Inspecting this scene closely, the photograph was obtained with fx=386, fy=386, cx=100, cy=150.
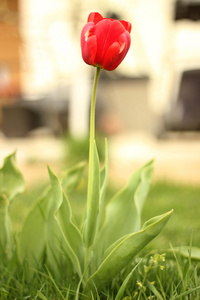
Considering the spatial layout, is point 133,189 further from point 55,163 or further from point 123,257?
point 55,163

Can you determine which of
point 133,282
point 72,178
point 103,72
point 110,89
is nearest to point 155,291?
point 133,282

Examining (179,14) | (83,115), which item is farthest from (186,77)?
(83,115)

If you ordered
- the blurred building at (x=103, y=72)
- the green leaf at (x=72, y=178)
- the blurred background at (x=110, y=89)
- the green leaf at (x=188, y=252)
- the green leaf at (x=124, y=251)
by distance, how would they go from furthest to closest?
1. the blurred building at (x=103, y=72)
2. the blurred background at (x=110, y=89)
3. the green leaf at (x=72, y=178)
4. the green leaf at (x=188, y=252)
5. the green leaf at (x=124, y=251)

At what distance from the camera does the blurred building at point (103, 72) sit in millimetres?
3996

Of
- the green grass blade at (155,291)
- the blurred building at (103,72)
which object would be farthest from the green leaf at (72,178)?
the blurred building at (103,72)

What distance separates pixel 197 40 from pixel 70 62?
89.6 inches

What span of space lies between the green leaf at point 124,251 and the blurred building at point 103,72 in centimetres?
303

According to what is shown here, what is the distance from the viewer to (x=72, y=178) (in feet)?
3.27

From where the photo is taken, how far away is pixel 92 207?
77 centimetres

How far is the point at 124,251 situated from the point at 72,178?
309mm

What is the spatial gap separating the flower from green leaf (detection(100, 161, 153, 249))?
1.00 feet

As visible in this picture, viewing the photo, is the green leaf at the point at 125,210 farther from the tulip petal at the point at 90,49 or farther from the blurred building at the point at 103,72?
the blurred building at the point at 103,72

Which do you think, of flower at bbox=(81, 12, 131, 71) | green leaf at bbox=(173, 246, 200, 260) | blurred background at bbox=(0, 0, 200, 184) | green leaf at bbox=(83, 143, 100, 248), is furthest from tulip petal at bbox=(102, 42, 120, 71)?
blurred background at bbox=(0, 0, 200, 184)

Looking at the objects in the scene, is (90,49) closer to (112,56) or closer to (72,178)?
(112,56)
